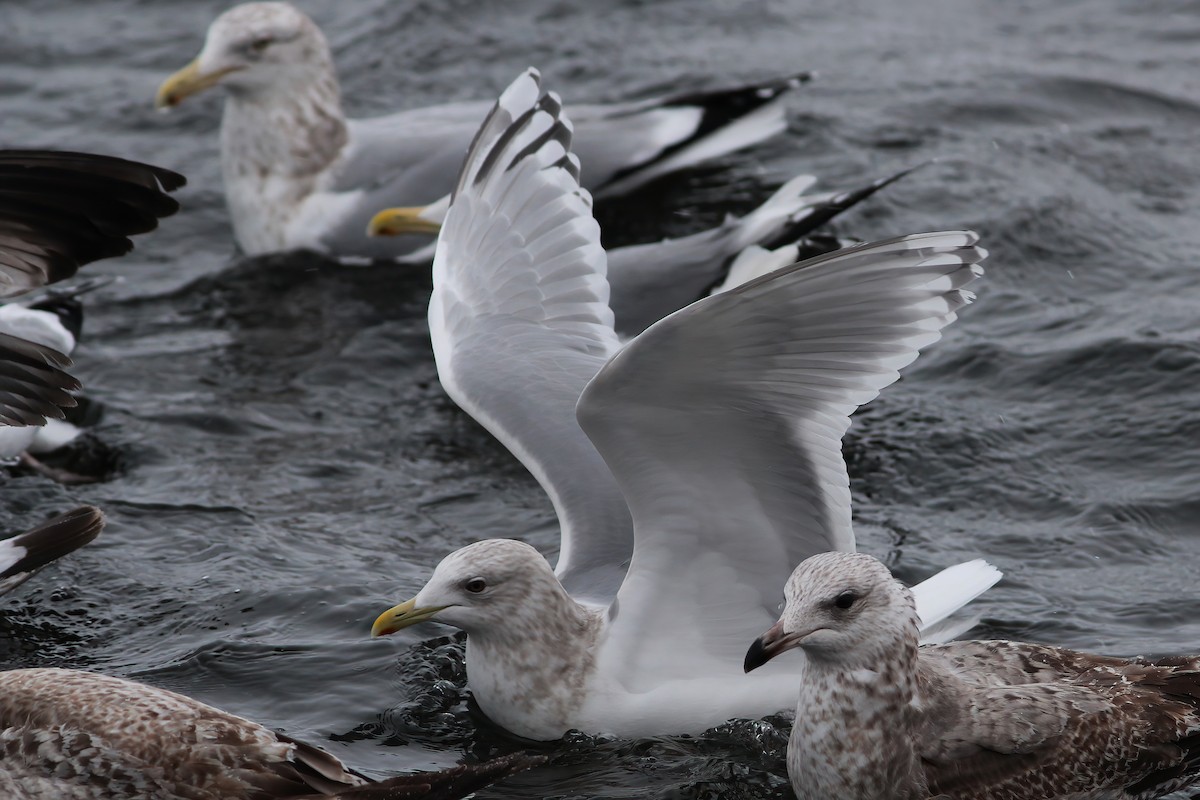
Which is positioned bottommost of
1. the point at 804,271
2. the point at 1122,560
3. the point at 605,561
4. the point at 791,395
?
the point at 1122,560

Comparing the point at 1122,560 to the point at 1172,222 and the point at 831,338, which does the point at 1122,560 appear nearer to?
the point at 831,338

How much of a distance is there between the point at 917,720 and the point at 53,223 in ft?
10.8

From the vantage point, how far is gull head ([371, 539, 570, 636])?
563cm

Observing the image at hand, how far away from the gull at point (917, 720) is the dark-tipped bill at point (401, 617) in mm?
1107

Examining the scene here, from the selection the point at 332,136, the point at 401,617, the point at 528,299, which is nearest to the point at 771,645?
the point at 401,617

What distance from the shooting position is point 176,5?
13727mm

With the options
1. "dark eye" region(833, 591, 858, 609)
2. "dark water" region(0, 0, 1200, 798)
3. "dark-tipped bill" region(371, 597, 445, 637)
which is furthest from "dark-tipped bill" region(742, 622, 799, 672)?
"dark-tipped bill" region(371, 597, 445, 637)

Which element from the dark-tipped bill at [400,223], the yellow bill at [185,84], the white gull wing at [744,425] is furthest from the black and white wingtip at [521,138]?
the yellow bill at [185,84]

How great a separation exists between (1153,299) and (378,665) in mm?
4530

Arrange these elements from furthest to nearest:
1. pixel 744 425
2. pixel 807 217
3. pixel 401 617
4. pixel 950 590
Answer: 1. pixel 807 217
2. pixel 950 590
3. pixel 401 617
4. pixel 744 425

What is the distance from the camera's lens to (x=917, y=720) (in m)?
5.25

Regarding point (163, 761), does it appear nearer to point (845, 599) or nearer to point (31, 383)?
point (31, 383)

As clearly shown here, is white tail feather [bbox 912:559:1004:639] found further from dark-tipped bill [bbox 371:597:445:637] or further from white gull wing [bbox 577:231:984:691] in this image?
dark-tipped bill [bbox 371:597:445:637]

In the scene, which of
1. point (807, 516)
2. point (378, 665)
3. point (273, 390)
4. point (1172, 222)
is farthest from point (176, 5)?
point (807, 516)
